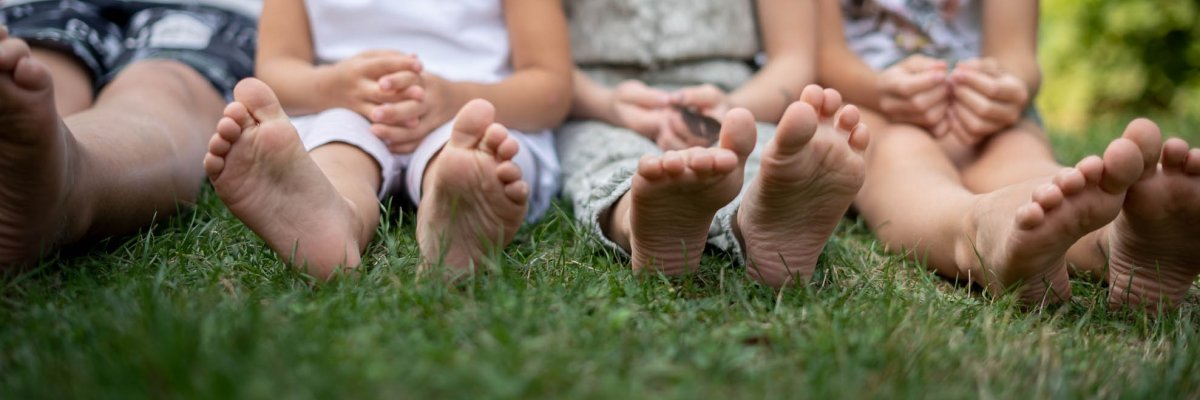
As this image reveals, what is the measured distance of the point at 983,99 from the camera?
1.85 metres

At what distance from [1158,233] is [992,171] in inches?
22.5

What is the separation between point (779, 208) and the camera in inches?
49.6

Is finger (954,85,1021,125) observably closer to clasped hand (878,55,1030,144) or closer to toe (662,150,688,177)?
clasped hand (878,55,1030,144)

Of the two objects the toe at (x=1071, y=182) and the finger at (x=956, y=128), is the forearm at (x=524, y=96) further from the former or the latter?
the toe at (x=1071, y=182)

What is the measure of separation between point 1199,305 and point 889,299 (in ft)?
1.74

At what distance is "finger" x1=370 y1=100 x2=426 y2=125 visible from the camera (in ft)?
5.30

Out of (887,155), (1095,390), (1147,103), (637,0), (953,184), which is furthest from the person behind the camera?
(1147,103)

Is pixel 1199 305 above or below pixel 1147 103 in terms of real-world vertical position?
above

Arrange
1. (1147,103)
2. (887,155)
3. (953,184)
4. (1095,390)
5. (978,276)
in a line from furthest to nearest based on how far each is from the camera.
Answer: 1. (1147,103)
2. (887,155)
3. (953,184)
4. (978,276)
5. (1095,390)

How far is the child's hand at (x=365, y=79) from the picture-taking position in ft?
5.25

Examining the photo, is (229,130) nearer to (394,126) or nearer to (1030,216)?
(394,126)

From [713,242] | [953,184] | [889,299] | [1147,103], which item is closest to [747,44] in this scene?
[953,184]

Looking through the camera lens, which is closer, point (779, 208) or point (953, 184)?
point (779, 208)

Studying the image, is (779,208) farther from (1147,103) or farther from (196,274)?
(1147,103)
